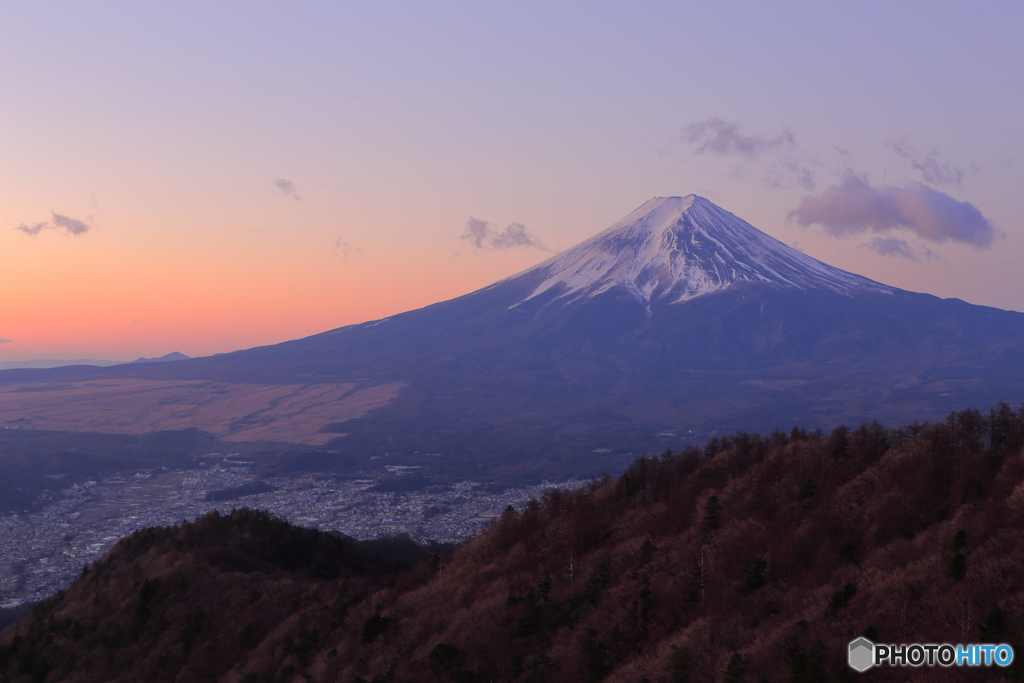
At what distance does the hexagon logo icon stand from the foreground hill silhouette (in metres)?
0.28

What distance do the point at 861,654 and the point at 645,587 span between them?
10982mm

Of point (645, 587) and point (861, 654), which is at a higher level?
point (861, 654)

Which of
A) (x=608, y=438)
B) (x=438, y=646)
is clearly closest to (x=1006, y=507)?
(x=438, y=646)

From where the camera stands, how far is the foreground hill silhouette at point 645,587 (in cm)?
2248

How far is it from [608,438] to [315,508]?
71.4m

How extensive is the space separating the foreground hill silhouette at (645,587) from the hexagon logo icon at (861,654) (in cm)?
28

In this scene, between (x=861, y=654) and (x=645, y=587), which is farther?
(x=645, y=587)

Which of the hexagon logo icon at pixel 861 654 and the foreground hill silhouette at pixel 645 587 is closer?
the hexagon logo icon at pixel 861 654

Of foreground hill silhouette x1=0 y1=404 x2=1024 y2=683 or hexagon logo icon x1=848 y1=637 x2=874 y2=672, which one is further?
foreground hill silhouette x1=0 y1=404 x2=1024 y2=683

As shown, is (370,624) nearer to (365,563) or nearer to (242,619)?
(242,619)

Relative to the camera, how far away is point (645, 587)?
30312mm

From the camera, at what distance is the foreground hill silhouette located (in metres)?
22.5

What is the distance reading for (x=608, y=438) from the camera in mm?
161250

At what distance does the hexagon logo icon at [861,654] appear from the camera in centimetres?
1984
